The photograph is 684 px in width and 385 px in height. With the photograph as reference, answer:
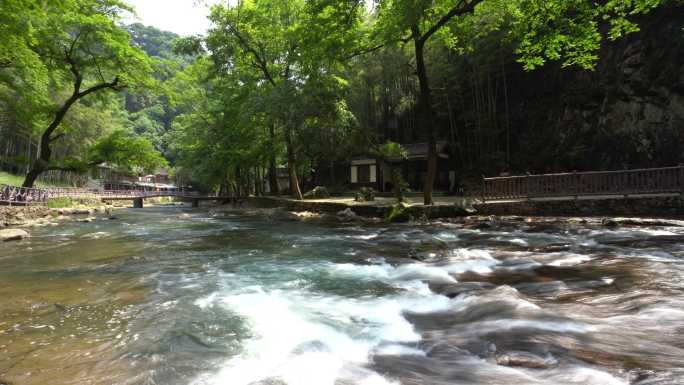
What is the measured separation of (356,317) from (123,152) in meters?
18.6

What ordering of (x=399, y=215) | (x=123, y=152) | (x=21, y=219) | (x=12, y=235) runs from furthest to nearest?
Result: (x=123, y=152) → (x=21, y=219) → (x=399, y=215) → (x=12, y=235)

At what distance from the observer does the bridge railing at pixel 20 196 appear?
655 inches

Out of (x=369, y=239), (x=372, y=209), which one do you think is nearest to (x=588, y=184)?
(x=372, y=209)

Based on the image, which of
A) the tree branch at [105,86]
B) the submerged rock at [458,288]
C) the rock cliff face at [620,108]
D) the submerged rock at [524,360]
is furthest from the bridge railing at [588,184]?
the tree branch at [105,86]

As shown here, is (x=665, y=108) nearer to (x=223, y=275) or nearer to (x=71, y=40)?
(x=223, y=275)

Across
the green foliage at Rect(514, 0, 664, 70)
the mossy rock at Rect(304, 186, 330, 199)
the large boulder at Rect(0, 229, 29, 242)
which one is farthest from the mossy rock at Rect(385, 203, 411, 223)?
the large boulder at Rect(0, 229, 29, 242)

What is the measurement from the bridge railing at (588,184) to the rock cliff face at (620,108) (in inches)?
241

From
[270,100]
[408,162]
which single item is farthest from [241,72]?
[408,162]

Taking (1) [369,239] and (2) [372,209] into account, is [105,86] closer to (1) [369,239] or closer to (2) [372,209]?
(2) [372,209]

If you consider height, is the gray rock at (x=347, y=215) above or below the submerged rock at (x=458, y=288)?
above

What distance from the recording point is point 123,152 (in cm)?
1800

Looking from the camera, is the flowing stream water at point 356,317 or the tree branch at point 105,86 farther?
the tree branch at point 105,86

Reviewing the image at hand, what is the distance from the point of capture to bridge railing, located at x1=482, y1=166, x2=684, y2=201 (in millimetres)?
10391

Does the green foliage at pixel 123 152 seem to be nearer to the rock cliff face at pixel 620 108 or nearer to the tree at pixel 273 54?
the tree at pixel 273 54
